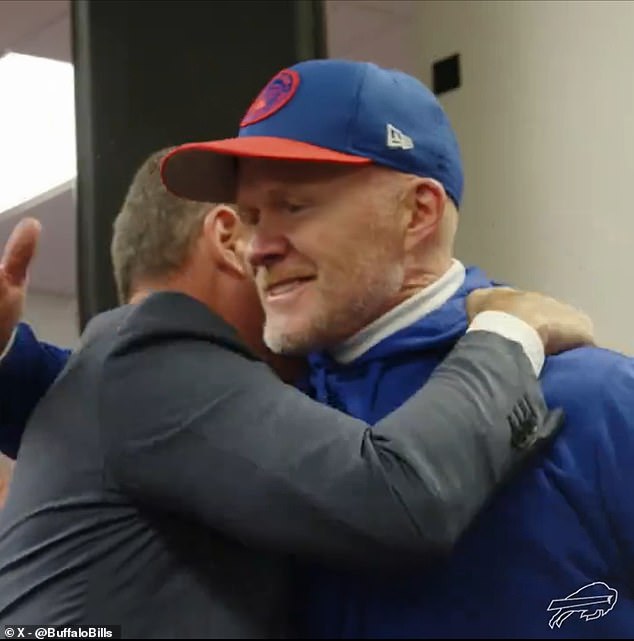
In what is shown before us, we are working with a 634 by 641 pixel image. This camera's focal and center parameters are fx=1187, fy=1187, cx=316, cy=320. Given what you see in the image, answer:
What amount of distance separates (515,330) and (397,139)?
0.62 feet

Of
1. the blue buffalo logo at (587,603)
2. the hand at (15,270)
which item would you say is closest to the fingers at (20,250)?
the hand at (15,270)

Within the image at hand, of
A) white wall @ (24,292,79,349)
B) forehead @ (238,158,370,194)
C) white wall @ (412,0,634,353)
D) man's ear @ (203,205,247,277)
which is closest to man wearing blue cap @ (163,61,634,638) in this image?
forehead @ (238,158,370,194)

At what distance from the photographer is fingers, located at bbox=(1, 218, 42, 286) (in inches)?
41.2

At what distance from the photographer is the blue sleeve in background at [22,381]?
121cm

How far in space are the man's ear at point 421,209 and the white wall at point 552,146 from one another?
877 millimetres

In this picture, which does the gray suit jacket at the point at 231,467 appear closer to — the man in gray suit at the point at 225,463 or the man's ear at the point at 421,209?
the man in gray suit at the point at 225,463

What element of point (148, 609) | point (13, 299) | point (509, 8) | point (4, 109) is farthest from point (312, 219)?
point (4, 109)

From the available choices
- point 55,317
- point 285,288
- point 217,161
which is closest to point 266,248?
point 285,288

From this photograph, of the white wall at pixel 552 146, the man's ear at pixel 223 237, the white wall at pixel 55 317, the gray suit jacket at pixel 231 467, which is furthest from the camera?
the white wall at pixel 55 317

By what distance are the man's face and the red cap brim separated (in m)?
0.02

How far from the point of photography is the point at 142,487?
0.85m

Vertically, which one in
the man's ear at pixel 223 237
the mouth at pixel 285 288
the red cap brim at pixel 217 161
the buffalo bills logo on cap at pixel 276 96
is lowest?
the man's ear at pixel 223 237

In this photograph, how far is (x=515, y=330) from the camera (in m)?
0.92

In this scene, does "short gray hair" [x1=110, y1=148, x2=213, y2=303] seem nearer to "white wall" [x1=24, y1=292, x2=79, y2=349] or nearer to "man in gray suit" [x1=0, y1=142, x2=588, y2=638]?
"man in gray suit" [x1=0, y1=142, x2=588, y2=638]
